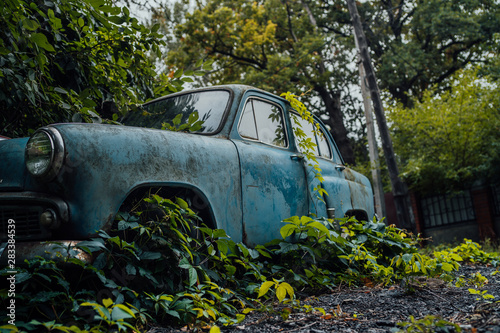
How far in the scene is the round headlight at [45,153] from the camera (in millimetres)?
2363

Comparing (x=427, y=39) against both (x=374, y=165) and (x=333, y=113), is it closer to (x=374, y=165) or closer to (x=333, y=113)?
(x=333, y=113)

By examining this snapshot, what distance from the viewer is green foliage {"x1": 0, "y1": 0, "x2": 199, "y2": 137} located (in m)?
3.65

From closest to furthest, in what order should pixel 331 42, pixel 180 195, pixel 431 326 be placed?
pixel 431 326
pixel 180 195
pixel 331 42

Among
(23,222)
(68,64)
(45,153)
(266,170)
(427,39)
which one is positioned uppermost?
(427,39)

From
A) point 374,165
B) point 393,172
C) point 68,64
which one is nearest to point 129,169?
point 68,64

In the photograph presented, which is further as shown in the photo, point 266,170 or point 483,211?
point 483,211

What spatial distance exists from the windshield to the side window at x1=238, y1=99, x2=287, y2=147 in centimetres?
23

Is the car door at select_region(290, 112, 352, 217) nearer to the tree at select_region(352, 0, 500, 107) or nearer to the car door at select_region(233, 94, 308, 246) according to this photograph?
the car door at select_region(233, 94, 308, 246)

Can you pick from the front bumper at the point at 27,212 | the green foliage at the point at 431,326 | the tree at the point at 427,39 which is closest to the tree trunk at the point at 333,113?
the tree at the point at 427,39

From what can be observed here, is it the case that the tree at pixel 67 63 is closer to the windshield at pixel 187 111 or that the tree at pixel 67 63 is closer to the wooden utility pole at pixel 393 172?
the windshield at pixel 187 111

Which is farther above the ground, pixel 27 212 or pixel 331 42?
pixel 331 42

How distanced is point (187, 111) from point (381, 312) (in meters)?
2.18

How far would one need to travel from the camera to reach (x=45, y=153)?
241 centimetres

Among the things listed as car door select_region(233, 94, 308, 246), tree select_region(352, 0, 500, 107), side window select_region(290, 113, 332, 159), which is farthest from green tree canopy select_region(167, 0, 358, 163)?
car door select_region(233, 94, 308, 246)
